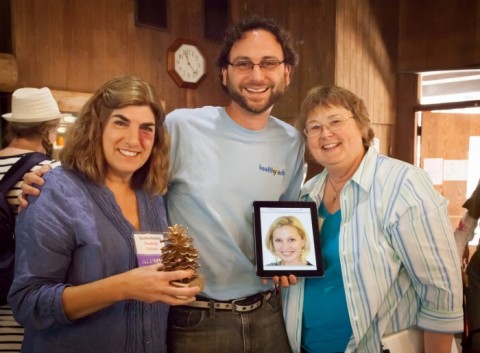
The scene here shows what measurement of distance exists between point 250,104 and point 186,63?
413 centimetres

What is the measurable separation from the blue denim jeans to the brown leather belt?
1cm

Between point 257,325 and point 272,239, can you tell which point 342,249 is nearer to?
point 272,239

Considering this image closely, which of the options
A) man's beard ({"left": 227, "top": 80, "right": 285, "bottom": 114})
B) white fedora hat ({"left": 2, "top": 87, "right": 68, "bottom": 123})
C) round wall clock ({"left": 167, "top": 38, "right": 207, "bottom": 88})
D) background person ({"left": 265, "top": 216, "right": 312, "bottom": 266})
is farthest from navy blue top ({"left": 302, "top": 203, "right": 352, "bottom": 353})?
round wall clock ({"left": 167, "top": 38, "right": 207, "bottom": 88})

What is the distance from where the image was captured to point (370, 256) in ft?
5.51

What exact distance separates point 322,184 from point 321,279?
41 cm

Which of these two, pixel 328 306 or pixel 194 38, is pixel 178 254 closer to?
pixel 328 306

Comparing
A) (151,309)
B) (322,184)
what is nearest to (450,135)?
(322,184)

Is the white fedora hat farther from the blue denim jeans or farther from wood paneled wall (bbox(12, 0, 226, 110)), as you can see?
wood paneled wall (bbox(12, 0, 226, 110))

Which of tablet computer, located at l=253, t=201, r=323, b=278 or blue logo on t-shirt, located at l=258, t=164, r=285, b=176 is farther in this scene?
blue logo on t-shirt, located at l=258, t=164, r=285, b=176

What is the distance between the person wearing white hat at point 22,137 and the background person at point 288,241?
1145 mm

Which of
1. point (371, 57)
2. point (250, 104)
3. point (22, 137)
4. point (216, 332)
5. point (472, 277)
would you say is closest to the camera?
point (216, 332)

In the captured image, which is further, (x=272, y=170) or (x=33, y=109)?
(x=33, y=109)

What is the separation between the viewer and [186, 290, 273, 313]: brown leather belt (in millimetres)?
1813

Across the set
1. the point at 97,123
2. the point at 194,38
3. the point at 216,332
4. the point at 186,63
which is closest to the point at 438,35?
the point at 194,38
